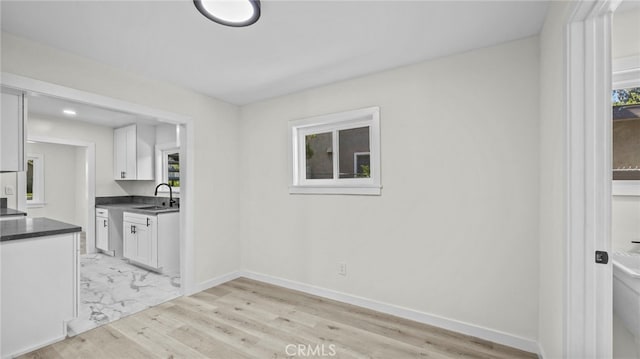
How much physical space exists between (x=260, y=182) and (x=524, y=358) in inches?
121

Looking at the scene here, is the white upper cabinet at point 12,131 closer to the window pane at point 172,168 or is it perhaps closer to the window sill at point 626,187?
the window pane at point 172,168

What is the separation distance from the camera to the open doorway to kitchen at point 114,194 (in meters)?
3.19

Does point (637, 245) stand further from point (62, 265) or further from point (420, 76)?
point (62, 265)

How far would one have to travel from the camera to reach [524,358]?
2059mm

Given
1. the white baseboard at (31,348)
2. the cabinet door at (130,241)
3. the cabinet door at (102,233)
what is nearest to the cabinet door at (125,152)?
the cabinet door at (102,233)

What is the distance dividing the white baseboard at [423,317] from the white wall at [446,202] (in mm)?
45

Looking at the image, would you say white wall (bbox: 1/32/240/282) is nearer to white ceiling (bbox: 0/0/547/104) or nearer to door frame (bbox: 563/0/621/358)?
white ceiling (bbox: 0/0/547/104)

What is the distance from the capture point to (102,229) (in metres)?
4.99

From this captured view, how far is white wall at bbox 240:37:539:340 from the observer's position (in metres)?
2.18

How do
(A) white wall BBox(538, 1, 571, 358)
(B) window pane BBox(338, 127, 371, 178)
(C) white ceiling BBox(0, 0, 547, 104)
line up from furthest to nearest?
(B) window pane BBox(338, 127, 371, 178)
(C) white ceiling BBox(0, 0, 547, 104)
(A) white wall BBox(538, 1, 571, 358)

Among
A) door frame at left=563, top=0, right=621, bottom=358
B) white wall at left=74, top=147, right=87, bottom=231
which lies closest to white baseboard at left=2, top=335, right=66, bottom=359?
door frame at left=563, top=0, right=621, bottom=358

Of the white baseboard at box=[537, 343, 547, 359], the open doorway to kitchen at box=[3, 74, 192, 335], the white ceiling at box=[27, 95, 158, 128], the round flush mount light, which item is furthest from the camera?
the white ceiling at box=[27, 95, 158, 128]

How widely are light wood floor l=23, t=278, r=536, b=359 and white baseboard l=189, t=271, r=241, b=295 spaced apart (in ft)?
0.88

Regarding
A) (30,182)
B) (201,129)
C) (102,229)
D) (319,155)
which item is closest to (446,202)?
(319,155)
